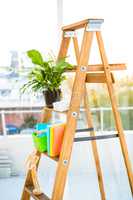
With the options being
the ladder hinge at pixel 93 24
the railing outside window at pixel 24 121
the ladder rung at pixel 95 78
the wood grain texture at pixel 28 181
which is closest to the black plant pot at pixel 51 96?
the wood grain texture at pixel 28 181

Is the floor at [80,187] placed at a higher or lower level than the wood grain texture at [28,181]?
lower

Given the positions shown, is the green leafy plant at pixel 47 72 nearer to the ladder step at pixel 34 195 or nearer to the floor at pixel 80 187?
the ladder step at pixel 34 195

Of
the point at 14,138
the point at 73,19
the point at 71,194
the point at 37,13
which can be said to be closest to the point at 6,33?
the point at 37,13

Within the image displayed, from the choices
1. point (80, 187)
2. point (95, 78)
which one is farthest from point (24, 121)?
point (95, 78)

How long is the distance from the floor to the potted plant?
0.98m

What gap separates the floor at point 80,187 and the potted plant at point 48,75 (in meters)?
0.98

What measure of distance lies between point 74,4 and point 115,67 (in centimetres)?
115

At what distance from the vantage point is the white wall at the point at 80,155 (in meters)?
2.92

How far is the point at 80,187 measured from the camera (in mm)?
2744

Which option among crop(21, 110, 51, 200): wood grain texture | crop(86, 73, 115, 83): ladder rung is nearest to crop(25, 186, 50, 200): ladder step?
crop(21, 110, 51, 200): wood grain texture

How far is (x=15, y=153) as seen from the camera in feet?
10.2

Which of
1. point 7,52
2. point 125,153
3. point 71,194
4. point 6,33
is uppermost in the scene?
point 6,33

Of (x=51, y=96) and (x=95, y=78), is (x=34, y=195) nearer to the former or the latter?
(x=51, y=96)

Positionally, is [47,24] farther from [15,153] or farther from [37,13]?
[15,153]
